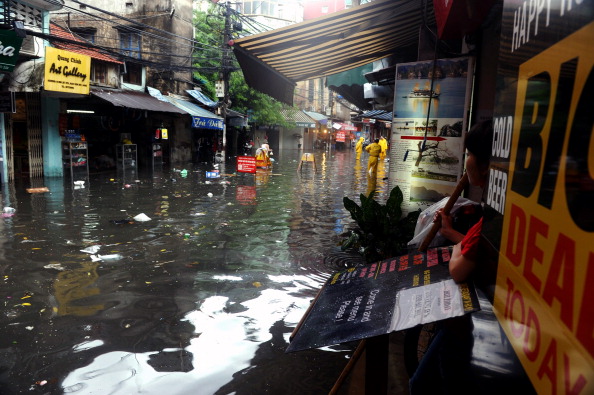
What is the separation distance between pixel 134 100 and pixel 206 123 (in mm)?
5431

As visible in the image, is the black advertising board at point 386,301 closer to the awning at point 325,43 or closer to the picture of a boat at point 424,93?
the picture of a boat at point 424,93

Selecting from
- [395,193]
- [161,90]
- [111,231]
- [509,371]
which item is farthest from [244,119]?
[509,371]

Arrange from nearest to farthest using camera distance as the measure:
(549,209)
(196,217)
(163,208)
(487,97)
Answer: (549,209)
(487,97)
(196,217)
(163,208)

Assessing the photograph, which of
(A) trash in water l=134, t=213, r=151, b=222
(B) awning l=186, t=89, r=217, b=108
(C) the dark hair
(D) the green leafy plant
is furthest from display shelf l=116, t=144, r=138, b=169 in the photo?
(C) the dark hair

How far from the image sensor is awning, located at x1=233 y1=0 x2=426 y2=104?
5570 mm

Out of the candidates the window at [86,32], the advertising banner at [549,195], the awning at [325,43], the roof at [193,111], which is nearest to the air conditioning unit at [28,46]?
the roof at [193,111]

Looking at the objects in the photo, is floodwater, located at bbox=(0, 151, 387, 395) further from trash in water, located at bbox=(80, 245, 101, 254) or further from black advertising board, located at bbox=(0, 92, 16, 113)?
black advertising board, located at bbox=(0, 92, 16, 113)

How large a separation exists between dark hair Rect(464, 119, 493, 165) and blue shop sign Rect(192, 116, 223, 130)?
20.9m

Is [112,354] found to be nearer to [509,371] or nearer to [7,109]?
[509,371]

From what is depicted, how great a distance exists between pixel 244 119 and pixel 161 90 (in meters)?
6.55

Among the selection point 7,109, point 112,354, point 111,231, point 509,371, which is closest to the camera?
point 509,371

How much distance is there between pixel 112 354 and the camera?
148 inches

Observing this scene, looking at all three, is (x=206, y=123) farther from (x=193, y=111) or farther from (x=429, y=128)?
(x=429, y=128)

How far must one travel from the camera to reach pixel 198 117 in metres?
22.1
